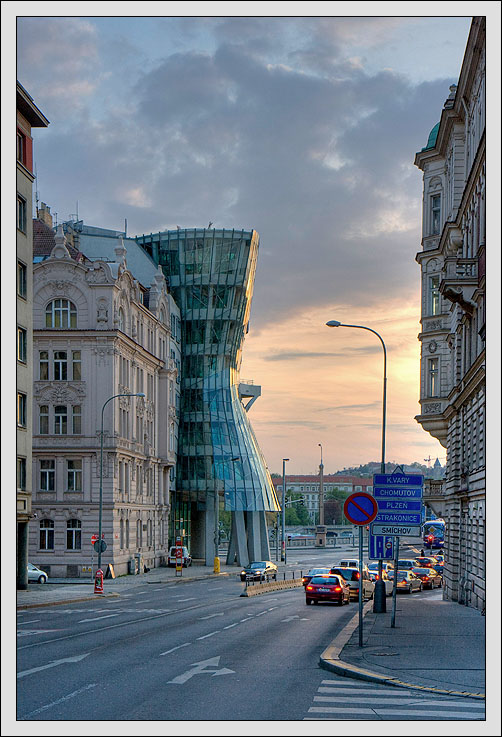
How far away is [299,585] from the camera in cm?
6331

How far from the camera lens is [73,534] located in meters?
66.4

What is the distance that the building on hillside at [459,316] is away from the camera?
32312 millimetres

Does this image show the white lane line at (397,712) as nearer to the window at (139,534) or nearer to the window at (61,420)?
the window at (61,420)

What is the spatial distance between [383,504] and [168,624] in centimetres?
984

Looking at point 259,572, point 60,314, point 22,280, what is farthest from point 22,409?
point 259,572

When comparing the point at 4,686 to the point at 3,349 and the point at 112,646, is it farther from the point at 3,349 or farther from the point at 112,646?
the point at 112,646

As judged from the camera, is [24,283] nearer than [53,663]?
No

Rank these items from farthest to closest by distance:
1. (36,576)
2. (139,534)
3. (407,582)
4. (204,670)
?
(139,534) → (36,576) → (407,582) → (204,670)

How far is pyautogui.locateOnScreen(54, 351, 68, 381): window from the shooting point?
6694 centimetres

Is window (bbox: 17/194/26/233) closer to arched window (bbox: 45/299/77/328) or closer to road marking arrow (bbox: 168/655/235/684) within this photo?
road marking arrow (bbox: 168/655/235/684)

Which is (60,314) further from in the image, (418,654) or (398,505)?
(418,654)

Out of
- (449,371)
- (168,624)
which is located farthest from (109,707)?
(449,371)

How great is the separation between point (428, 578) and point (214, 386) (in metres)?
37.8

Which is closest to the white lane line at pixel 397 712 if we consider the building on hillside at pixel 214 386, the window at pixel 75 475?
the window at pixel 75 475
